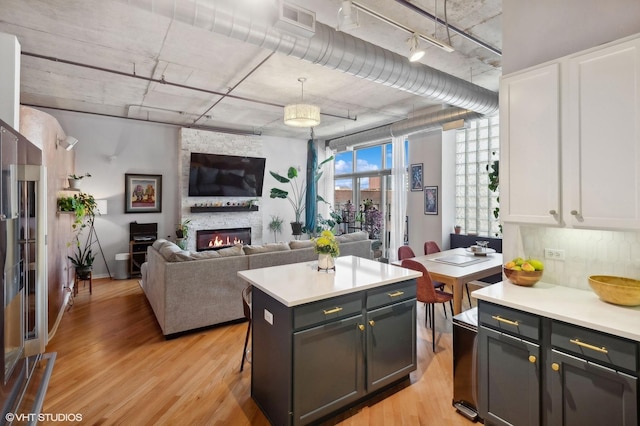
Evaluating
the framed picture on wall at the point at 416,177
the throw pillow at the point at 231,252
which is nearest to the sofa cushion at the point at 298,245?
the throw pillow at the point at 231,252

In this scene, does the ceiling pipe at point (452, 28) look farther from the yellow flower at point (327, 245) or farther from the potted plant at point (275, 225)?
the potted plant at point (275, 225)

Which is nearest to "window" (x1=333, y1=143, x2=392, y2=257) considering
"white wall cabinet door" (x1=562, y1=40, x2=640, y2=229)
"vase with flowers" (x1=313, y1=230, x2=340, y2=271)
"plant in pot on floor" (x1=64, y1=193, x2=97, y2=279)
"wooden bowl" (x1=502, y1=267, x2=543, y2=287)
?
"vase with flowers" (x1=313, y1=230, x2=340, y2=271)

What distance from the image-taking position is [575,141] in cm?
196

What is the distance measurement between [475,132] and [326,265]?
4.80 metres

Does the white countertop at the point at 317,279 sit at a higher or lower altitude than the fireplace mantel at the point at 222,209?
lower

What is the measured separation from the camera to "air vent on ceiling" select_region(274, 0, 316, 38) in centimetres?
235

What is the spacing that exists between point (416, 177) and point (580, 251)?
477 centimetres

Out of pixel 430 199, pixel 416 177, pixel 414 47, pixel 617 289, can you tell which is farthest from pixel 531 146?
pixel 416 177

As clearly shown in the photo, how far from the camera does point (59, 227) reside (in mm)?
4461

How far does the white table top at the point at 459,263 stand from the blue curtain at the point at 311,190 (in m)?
4.34

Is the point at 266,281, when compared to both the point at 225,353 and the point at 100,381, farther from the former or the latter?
the point at 100,381

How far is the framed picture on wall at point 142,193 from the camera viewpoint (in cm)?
684

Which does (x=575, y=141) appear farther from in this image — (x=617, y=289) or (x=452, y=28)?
(x=452, y=28)

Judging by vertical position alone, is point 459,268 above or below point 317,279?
below
